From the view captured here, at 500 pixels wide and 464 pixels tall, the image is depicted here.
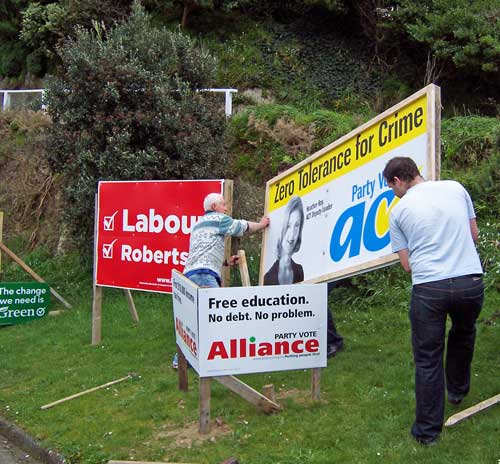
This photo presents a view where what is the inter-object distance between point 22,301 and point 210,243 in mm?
5029

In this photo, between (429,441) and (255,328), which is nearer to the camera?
(429,441)

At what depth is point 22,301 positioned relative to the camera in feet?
33.8

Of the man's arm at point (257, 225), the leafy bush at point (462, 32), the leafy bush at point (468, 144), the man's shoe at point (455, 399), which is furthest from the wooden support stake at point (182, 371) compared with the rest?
the leafy bush at point (462, 32)

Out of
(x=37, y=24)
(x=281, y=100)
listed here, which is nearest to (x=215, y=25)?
(x=281, y=100)

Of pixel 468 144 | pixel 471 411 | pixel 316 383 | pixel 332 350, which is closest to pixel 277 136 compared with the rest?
pixel 468 144

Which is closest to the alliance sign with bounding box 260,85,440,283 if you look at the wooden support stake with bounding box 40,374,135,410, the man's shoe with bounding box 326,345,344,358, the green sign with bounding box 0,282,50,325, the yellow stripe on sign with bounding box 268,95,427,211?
the yellow stripe on sign with bounding box 268,95,427,211

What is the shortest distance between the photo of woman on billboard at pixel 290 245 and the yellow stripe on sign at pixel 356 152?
0.15 metres

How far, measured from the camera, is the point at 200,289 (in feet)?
16.8

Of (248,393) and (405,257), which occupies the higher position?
(405,257)

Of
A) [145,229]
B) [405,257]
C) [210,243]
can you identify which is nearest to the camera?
[405,257]

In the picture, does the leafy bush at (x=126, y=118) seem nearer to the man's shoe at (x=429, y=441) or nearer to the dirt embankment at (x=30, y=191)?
the dirt embankment at (x=30, y=191)

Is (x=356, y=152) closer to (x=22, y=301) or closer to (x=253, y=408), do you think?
(x=253, y=408)

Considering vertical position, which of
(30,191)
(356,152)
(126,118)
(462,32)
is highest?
(462,32)

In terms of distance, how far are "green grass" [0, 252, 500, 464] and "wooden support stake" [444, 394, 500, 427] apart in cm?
6
